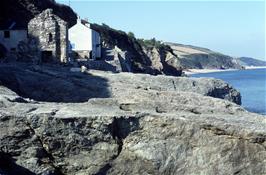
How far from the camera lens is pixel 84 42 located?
213 feet

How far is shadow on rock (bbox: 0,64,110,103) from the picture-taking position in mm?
19297

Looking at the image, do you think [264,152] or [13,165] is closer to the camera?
[13,165]

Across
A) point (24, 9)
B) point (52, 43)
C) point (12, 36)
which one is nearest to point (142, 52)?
point (24, 9)

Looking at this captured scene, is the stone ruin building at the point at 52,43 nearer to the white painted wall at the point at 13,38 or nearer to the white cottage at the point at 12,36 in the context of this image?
the white cottage at the point at 12,36

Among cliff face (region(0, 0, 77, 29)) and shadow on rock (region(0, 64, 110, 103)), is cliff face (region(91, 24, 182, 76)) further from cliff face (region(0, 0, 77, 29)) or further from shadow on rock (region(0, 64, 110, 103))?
shadow on rock (region(0, 64, 110, 103))

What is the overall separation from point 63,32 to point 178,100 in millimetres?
28332

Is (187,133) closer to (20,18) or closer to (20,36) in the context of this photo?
(20,36)

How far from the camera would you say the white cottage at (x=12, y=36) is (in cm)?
5303

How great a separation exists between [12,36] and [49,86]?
1406 inches

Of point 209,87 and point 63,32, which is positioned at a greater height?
point 63,32

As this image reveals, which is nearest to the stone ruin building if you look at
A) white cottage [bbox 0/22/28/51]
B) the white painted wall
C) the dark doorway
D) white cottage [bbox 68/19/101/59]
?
the dark doorway

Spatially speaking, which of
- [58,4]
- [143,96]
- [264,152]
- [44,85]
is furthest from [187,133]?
[58,4]

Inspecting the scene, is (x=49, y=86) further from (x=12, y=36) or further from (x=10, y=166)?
(x=12, y=36)

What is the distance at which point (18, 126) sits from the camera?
12500 millimetres
